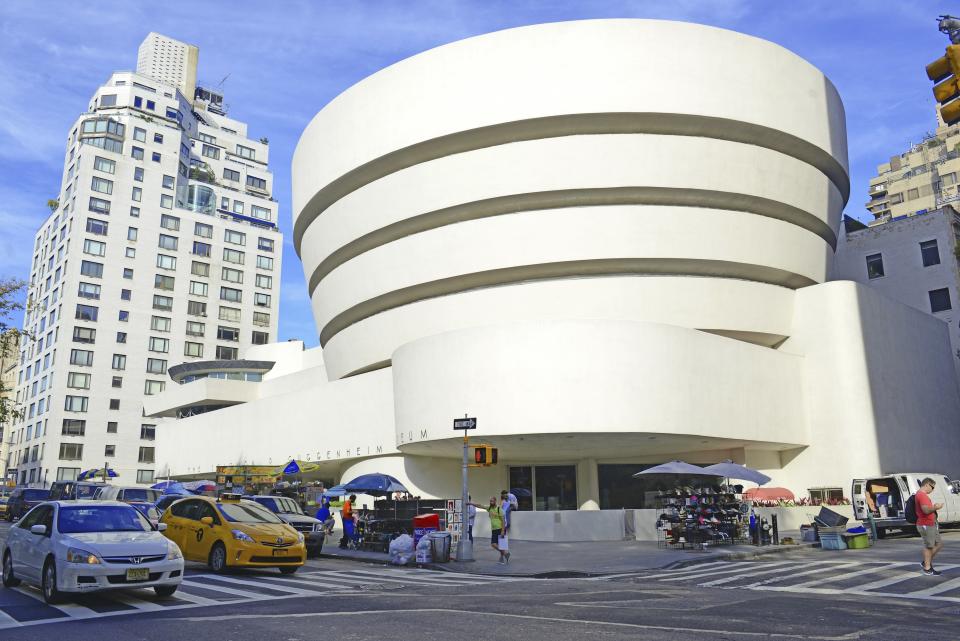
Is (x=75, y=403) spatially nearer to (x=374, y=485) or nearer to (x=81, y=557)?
(x=374, y=485)

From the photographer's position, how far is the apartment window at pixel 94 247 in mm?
79812

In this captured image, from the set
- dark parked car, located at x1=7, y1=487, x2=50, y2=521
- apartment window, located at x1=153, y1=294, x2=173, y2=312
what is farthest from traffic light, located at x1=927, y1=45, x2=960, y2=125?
apartment window, located at x1=153, y1=294, x2=173, y2=312

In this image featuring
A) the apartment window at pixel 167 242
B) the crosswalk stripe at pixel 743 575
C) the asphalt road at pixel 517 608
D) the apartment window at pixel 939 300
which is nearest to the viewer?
the asphalt road at pixel 517 608

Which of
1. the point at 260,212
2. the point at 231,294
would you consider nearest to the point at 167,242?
the point at 231,294

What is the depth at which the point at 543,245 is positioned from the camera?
36.0m

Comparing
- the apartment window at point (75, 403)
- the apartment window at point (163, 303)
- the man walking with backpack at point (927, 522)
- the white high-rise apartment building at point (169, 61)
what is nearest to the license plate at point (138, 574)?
the man walking with backpack at point (927, 522)

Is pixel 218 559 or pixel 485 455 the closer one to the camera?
pixel 218 559

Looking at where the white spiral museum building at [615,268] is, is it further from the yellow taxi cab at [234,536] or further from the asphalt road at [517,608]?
the asphalt road at [517,608]

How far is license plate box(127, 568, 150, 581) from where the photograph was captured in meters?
11.0

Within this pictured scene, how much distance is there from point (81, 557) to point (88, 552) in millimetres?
106

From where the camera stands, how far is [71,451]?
74.7 meters

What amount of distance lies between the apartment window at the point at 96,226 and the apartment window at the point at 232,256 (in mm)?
13045

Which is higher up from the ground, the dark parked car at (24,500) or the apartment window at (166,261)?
the apartment window at (166,261)

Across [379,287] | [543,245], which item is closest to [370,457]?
[379,287]
